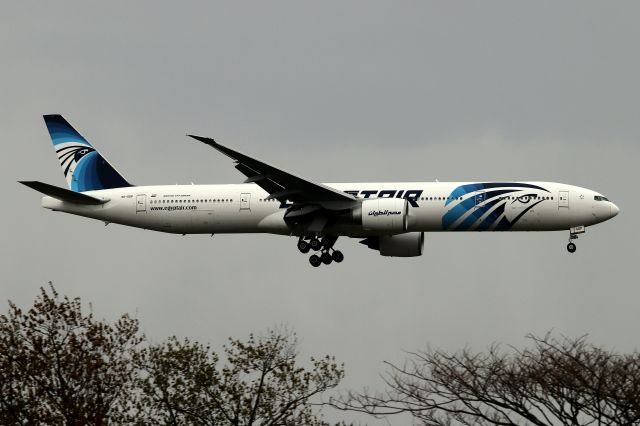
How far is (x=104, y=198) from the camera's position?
5800 cm

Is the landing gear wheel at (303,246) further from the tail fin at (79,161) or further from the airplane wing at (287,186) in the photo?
the tail fin at (79,161)

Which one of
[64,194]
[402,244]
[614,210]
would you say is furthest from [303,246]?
[614,210]

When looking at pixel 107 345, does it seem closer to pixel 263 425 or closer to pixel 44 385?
pixel 44 385

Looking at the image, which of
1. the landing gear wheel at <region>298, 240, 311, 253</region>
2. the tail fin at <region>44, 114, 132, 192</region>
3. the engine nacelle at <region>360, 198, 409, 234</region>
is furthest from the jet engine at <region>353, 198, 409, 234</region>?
the tail fin at <region>44, 114, 132, 192</region>

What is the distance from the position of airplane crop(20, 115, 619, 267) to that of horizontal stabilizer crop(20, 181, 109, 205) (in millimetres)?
47

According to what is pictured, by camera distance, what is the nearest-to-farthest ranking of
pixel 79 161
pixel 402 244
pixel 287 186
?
pixel 287 186 → pixel 402 244 → pixel 79 161

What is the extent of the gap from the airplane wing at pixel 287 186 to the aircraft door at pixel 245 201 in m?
1.56

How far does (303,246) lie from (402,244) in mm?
6210

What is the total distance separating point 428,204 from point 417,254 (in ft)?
24.0

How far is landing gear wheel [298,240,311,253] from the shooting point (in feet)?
180

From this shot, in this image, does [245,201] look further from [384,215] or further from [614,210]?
[614,210]

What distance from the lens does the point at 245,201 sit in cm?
5491

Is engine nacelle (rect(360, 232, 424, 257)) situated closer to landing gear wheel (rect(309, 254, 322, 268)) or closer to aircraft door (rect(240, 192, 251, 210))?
landing gear wheel (rect(309, 254, 322, 268))

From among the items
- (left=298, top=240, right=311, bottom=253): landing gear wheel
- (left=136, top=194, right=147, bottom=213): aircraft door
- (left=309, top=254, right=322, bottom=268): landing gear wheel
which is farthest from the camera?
(left=136, top=194, right=147, bottom=213): aircraft door
